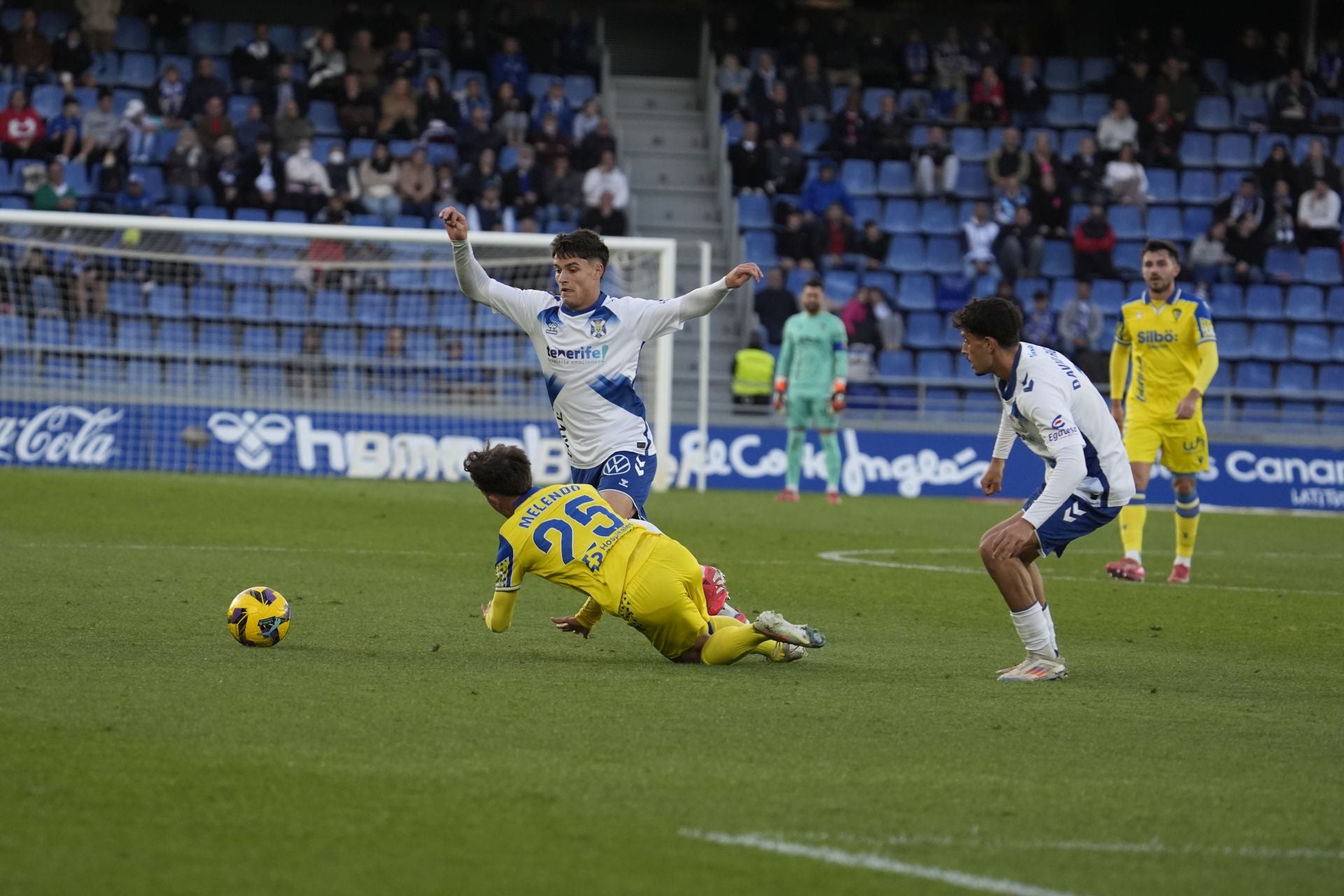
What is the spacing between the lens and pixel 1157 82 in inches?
1112

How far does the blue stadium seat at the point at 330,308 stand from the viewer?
2192cm

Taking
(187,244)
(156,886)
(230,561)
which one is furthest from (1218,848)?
(187,244)

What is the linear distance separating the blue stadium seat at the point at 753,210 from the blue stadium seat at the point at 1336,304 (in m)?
8.60

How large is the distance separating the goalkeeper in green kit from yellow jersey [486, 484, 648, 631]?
1244 centimetres

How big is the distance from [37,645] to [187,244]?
50.0ft

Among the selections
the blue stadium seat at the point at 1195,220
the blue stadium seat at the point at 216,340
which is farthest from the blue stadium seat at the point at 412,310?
the blue stadium seat at the point at 1195,220

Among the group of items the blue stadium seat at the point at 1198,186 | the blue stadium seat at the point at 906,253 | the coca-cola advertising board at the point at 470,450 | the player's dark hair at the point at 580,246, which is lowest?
the coca-cola advertising board at the point at 470,450

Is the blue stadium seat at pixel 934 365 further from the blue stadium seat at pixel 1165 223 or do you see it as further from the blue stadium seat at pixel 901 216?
the blue stadium seat at pixel 1165 223

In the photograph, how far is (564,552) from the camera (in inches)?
291

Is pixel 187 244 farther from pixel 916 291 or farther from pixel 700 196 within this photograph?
pixel 916 291

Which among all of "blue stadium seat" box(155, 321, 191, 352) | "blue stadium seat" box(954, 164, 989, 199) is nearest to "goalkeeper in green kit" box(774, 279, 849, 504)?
"blue stadium seat" box(155, 321, 191, 352)

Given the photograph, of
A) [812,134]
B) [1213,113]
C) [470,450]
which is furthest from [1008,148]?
[470,450]

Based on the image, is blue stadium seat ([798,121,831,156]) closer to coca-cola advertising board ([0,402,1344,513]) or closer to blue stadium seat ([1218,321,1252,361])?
coca-cola advertising board ([0,402,1344,513])

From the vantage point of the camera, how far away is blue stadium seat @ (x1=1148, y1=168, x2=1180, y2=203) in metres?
27.5
